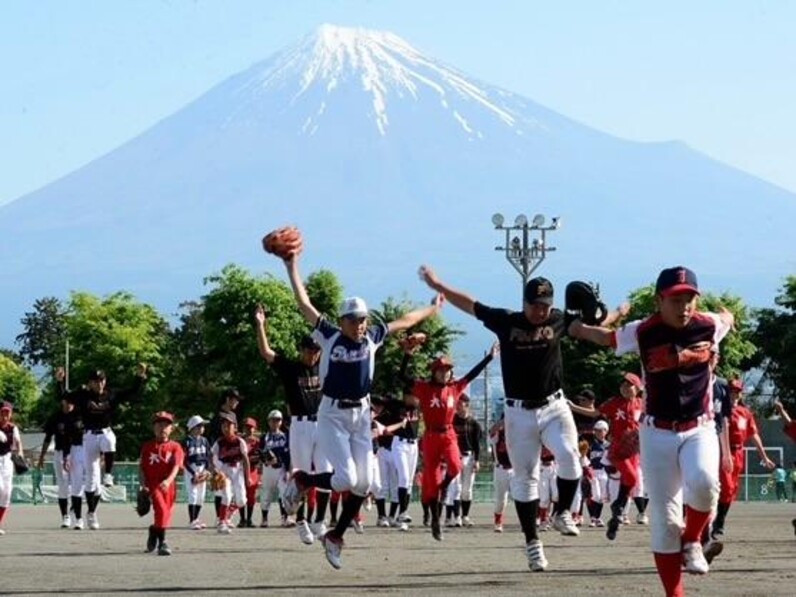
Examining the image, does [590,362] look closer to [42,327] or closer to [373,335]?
[373,335]

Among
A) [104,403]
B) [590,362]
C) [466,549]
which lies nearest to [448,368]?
[466,549]

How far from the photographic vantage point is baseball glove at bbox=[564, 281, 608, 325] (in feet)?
45.4

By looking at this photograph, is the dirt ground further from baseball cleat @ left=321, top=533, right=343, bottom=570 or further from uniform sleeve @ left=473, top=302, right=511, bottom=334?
uniform sleeve @ left=473, top=302, right=511, bottom=334

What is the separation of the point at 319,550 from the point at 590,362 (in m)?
65.5

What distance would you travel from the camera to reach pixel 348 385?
18234 mm

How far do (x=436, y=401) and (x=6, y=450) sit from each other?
6228 millimetres

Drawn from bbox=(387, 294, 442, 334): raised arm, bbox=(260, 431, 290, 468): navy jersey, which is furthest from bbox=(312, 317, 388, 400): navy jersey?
bbox=(260, 431, 290, 468): navy jersey

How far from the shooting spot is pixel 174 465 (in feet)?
74.7

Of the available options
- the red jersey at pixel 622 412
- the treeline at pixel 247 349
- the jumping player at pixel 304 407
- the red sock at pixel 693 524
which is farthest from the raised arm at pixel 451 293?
the treeline at pixel 247 349

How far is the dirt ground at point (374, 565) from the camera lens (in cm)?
1575

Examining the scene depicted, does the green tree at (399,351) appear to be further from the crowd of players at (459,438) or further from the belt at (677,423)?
the belt at (677,423)

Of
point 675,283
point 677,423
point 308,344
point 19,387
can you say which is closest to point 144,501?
point 308,344

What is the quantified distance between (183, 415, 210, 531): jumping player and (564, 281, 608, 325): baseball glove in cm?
1699

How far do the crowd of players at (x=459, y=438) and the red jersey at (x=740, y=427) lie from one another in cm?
4
